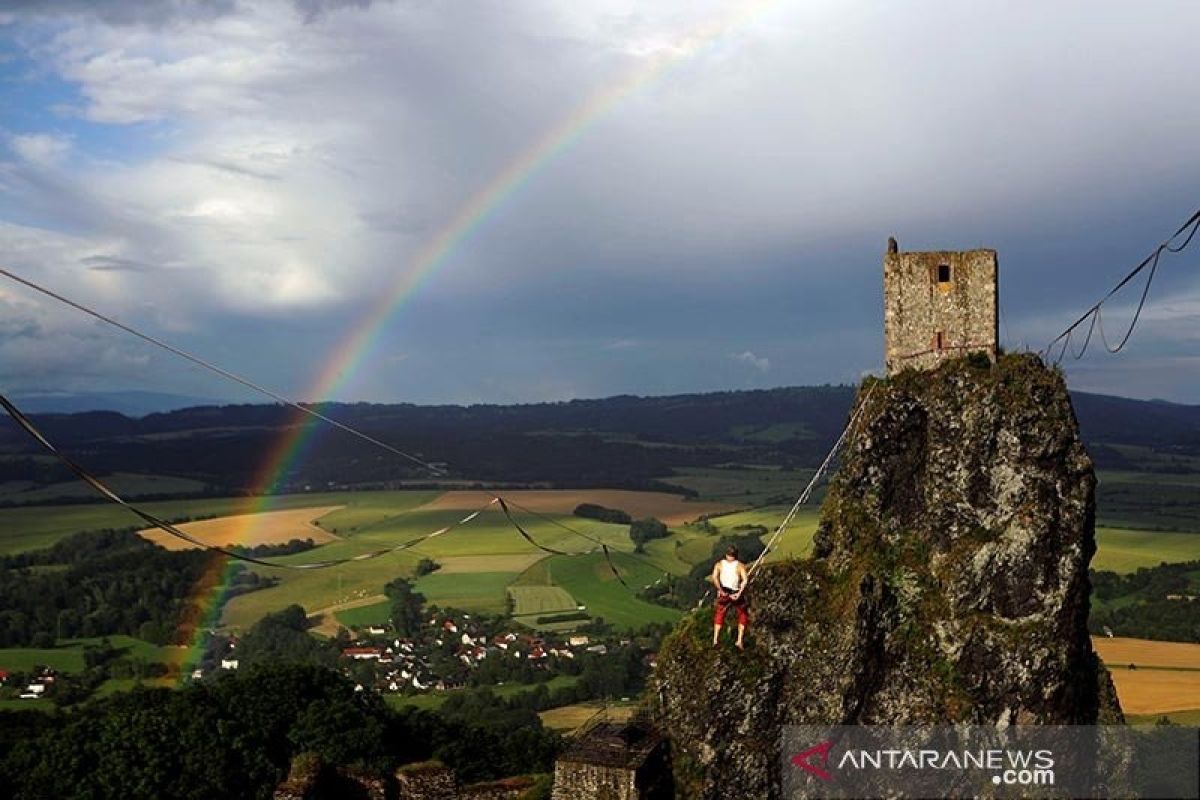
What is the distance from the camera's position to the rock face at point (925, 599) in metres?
29.6

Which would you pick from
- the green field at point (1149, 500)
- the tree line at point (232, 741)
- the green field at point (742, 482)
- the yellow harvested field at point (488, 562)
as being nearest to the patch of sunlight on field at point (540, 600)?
the yellow harvested field at point (488, 562)

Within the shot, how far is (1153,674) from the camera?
210 feet

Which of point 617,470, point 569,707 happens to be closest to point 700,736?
point 569,707

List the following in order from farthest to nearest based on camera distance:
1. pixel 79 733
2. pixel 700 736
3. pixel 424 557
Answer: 1. pixel 424 557
2. pixel 79 733
3. pixel 700 736

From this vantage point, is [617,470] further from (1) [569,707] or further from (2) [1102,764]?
(2) [1102,764]

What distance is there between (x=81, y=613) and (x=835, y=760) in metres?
84.5

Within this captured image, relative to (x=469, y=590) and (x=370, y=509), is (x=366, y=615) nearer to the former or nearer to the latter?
(x=469, y=590)

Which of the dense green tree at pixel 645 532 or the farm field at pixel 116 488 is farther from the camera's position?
the farm field at pixel 116 488

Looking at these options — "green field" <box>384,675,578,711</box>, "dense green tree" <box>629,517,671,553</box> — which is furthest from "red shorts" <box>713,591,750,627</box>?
"dense green tree" <box>629,517,671,553</box>

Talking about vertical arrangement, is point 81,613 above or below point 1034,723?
below

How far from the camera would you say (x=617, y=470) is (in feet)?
625

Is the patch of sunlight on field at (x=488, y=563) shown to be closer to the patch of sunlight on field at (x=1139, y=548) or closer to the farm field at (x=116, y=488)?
the farm field at (x=116, y=488)

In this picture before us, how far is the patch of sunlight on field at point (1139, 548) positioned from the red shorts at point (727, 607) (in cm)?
7867

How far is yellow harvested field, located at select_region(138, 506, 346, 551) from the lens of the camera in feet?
365
